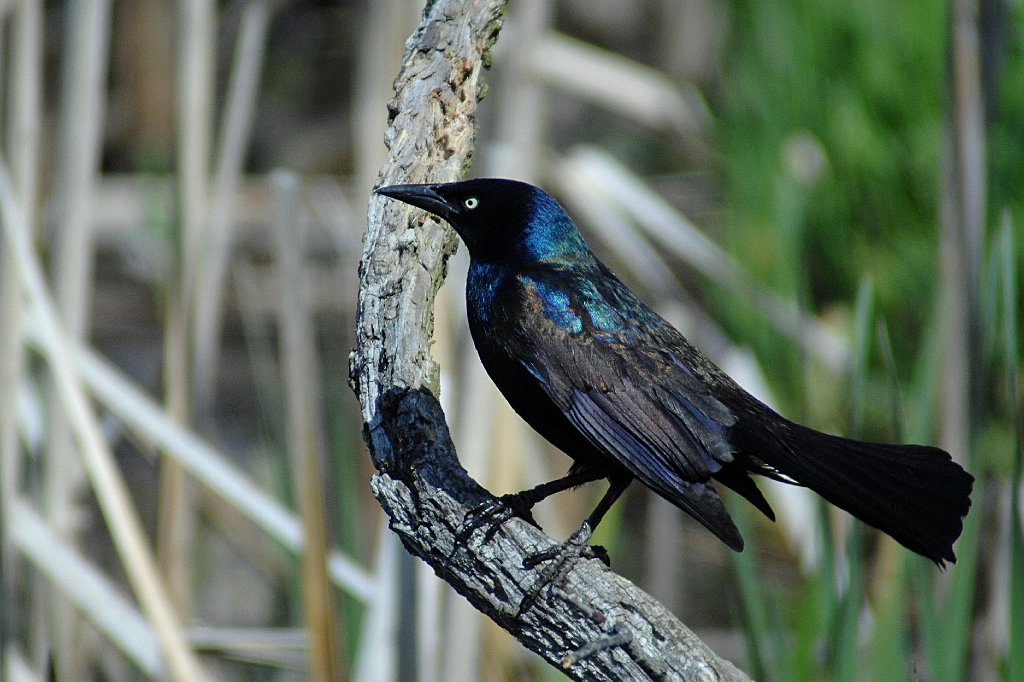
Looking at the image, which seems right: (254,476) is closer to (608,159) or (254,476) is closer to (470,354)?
(608,159)

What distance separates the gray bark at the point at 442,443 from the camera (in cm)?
133

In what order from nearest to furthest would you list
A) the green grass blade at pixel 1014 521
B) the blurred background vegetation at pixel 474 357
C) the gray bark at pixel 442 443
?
the gray bark at pixel 442 443 → the green grass blade at pixel 1014 521 → the blurred background vegetation at pixel 474 357

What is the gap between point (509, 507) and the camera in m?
1.52

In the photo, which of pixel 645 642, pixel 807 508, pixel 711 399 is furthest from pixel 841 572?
pixel 645 642

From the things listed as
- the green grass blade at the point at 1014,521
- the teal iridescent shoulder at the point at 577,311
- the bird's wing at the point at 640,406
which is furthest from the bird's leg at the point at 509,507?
the green grass blade at the point at 1014,521

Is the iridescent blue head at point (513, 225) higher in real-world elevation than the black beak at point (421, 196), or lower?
lower

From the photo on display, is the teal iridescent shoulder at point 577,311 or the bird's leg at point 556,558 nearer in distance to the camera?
the bird's leg at point 556,558

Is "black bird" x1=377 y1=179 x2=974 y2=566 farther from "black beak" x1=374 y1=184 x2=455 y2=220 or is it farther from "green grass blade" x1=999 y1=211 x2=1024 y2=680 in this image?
"green grass blade" x1=999 y1=211 x2=1024 y2=680

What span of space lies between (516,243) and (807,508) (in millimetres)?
1726

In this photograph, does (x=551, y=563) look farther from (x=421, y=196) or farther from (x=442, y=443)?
(x=421, y=196)

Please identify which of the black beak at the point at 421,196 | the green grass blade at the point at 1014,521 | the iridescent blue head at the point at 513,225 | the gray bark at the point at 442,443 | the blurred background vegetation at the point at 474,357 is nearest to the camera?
the gray bark at the point at 442,443

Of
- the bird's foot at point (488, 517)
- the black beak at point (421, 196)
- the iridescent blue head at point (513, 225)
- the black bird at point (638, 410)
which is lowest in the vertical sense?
the bird's foot at point (488, 517)

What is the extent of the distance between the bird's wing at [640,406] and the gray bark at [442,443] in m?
0.18

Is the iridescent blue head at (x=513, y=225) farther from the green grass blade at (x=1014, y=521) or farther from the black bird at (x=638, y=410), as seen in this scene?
the green grass blade at (x=1014, y=521)
